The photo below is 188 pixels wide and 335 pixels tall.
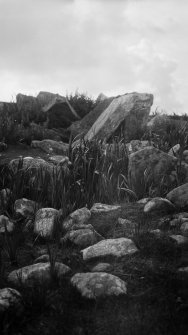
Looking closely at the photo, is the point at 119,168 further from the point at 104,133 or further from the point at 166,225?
the point at 104,133

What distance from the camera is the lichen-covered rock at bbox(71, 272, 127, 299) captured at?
4.07m

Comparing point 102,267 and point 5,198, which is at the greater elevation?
point 5,198

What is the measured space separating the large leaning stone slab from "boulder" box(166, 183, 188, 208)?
139 centimetres

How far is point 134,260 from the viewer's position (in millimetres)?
4801

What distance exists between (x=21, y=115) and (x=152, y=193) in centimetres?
688

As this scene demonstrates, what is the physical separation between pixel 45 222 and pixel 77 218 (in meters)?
0.44

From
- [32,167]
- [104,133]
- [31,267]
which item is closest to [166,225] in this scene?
[31,267]

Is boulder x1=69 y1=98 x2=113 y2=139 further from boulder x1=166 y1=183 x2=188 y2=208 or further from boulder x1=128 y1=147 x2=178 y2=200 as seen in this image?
boulder x1=166 y1=183 x2=188 y2=208

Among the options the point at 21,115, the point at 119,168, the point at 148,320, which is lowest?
the point at 148,320

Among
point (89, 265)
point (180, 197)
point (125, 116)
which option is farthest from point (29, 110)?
point (89, 265)

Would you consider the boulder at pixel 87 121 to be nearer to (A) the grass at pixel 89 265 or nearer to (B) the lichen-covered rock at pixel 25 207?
(A) the grass at pixel 89 265

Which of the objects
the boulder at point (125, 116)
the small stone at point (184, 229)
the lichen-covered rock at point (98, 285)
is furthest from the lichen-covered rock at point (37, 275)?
the boulder at point (125, 116)

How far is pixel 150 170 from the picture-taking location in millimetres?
7441

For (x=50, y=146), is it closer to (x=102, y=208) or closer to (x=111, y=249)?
(x=102, y=208)
